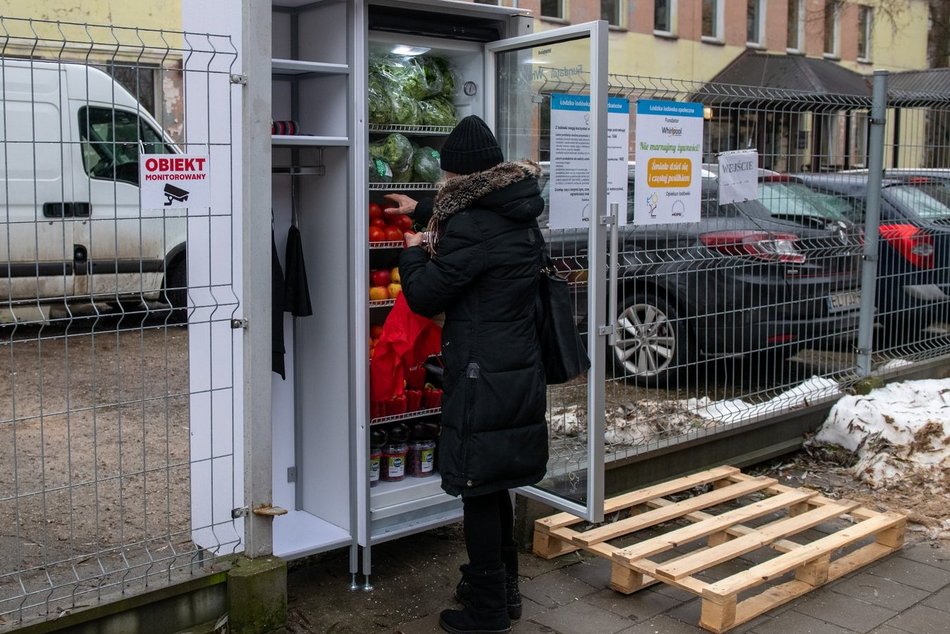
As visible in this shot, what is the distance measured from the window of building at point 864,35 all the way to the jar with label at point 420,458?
31929 mm

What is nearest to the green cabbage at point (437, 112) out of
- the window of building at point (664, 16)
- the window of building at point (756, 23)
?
the window of building at point (664, 16)

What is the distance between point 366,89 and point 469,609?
2.16m

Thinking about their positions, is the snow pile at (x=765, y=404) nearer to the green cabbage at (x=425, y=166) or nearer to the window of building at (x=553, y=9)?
the green cabbage at (x=425, y=166)

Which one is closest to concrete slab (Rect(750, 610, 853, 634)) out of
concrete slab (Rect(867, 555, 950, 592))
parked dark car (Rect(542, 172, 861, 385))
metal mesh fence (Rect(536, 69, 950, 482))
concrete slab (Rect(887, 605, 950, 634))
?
concrete slab (Rect(887, 605, 950, 634))

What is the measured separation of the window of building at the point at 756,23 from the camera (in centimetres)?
2905

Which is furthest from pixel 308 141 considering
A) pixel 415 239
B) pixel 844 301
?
pixel 844 301

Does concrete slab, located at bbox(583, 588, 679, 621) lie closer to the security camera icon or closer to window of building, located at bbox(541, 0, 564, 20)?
the security camera icon

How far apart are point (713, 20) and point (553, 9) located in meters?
5.94

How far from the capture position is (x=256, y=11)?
12.5 ft

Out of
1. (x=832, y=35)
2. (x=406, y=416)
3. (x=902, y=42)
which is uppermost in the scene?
Answer: (x=902, y=42)

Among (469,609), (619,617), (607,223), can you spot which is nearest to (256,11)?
(607,223)

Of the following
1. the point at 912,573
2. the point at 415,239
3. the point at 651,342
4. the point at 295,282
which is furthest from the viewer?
the point at 651,342

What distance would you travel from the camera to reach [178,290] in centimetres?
393

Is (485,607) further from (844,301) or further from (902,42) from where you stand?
(902,42)
